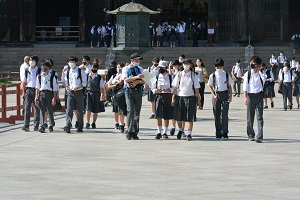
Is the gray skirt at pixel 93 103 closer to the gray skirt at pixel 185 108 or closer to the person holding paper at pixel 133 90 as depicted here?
the person holding paper at pixel 133 90

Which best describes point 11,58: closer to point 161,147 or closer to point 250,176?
point 161,147

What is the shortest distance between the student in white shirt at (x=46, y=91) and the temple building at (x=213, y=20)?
1286 inches

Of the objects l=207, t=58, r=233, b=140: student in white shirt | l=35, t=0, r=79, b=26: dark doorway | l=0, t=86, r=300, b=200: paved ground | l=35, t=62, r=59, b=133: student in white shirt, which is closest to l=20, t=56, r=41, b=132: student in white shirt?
l=35, t=62, r=59, b=133: student in white shirt

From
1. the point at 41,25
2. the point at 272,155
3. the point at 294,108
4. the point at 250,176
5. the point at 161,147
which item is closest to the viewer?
the point at 250,176

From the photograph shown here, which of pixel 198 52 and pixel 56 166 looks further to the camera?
pixel 198 52

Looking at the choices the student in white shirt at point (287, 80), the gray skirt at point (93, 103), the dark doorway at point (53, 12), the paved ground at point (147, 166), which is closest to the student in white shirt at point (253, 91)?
the paved ground at point (147, 166)

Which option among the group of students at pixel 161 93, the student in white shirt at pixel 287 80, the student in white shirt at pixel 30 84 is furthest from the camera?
the student in white shirt at pixel 287 80

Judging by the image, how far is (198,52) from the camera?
51250mm

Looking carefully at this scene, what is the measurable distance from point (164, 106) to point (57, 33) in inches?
1470

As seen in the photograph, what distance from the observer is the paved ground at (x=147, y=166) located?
480 inches

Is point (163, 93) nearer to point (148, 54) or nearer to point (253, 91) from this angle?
point (253, 91)

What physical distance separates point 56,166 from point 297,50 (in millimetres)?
37566

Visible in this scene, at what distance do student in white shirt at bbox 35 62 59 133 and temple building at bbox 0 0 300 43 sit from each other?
3267 cm

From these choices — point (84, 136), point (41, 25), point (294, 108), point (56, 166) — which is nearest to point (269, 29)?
point (41, 25)
